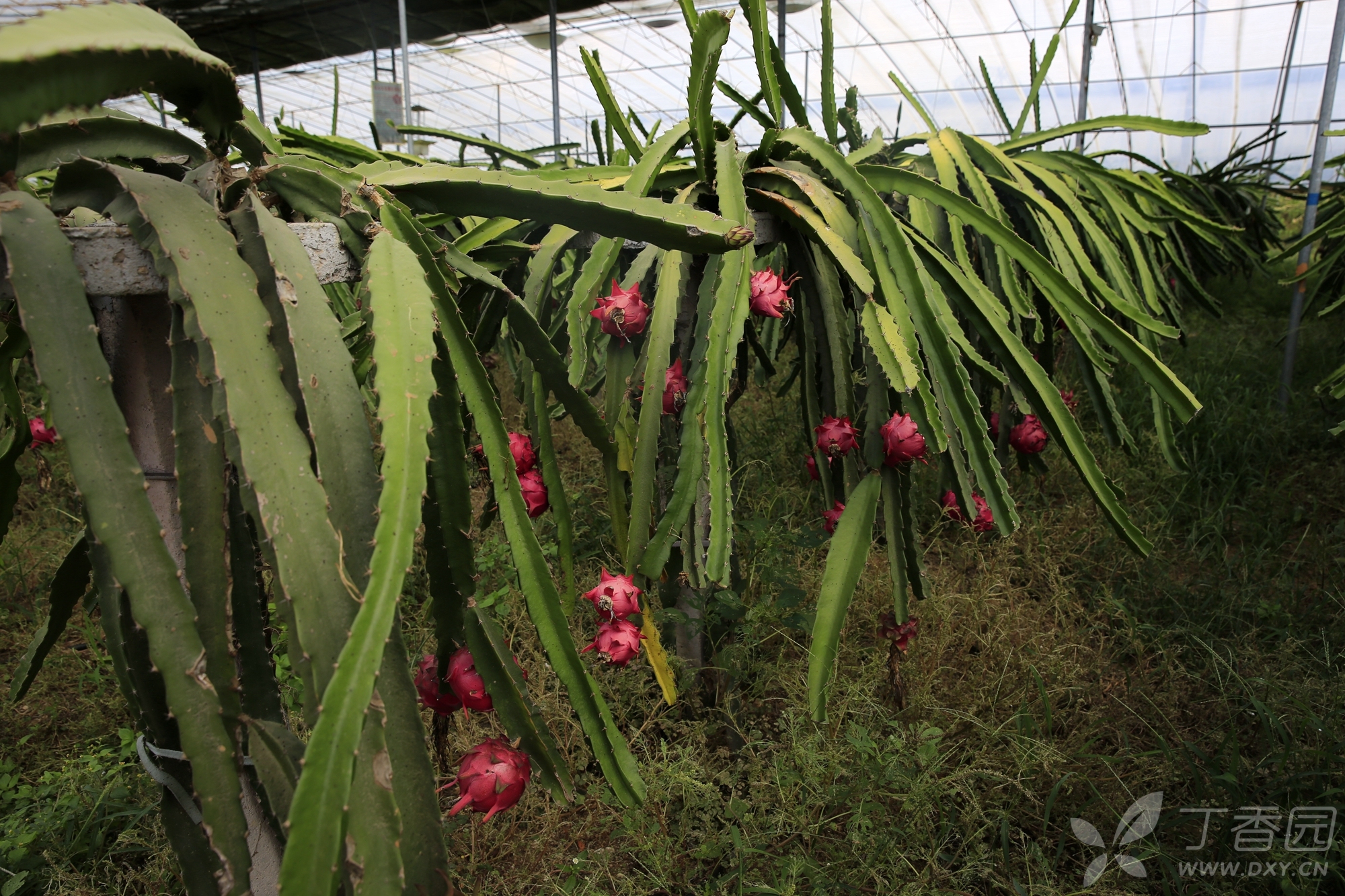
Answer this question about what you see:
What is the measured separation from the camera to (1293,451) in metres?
2.60

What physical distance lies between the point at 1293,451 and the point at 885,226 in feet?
8.00

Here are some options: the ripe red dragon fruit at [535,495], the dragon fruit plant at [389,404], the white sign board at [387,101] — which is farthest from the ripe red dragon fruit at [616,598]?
the white sign board at [387,101]

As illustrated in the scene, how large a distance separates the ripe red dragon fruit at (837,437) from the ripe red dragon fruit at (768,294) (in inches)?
6.3

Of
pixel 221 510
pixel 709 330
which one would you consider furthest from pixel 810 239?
pixel 221 510

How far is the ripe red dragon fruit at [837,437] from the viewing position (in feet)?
3.36

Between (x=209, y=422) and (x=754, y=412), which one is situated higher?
(x=209, y=422)

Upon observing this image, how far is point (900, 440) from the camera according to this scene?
1.01 metres

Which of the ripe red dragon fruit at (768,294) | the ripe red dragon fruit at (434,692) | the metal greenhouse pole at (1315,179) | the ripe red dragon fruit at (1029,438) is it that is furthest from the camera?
the metal greenhouse pole at (1315,179)

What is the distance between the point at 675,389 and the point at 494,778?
545 mm

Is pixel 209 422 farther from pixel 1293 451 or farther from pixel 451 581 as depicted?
pixel 1293 451

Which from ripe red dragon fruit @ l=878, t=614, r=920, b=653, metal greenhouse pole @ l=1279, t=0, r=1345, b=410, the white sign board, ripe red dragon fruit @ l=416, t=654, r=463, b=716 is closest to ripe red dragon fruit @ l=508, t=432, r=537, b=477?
ripe red dragon fruit @ l=416, t=654, r=463, b=716

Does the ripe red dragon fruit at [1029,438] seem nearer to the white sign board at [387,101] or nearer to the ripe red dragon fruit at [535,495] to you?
the ripe red dragon fruit at [535,495]

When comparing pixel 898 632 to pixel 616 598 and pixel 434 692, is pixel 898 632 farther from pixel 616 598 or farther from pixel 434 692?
pixel 434 692

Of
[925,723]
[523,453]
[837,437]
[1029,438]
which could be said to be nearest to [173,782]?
[523,453]
